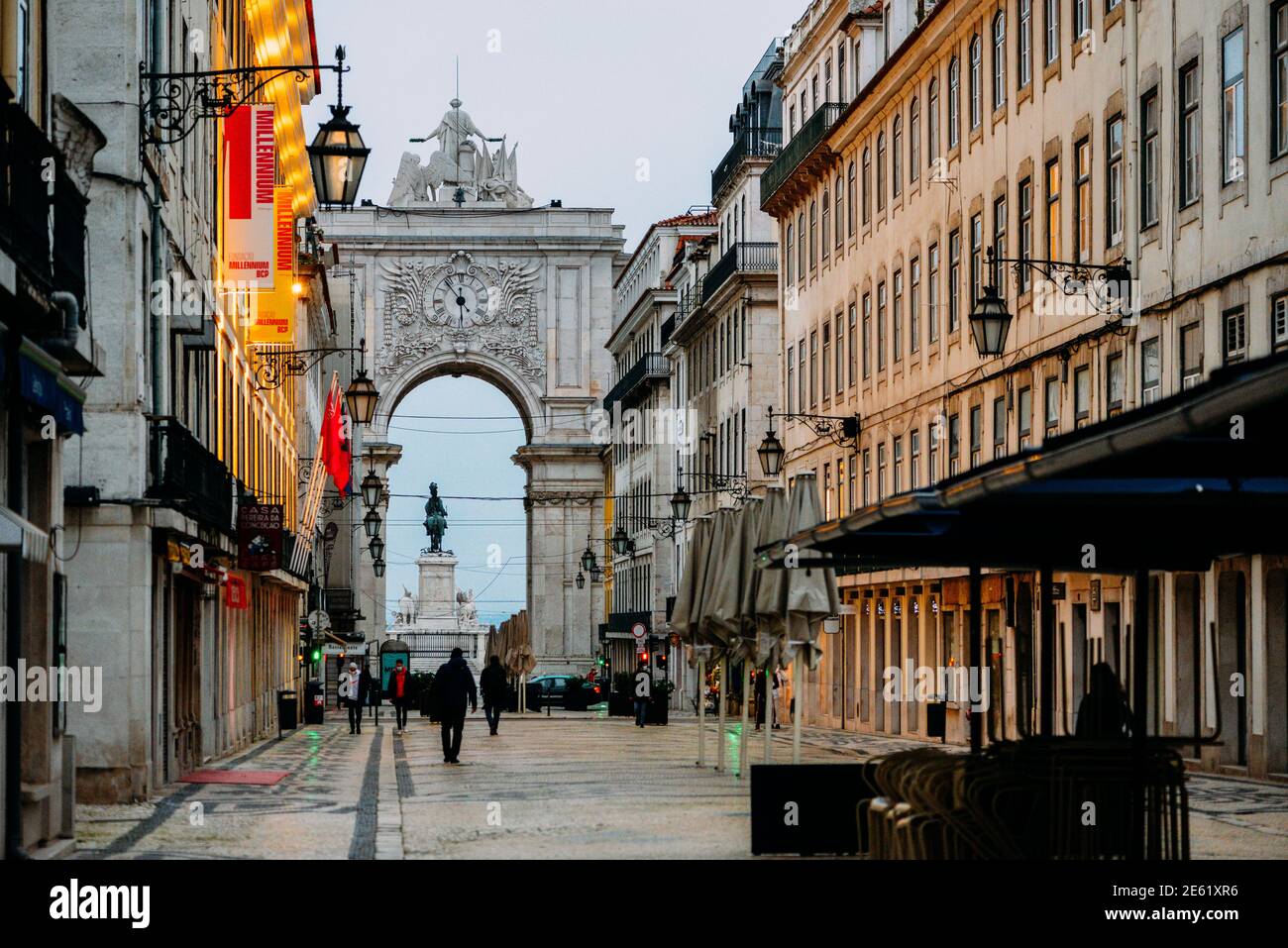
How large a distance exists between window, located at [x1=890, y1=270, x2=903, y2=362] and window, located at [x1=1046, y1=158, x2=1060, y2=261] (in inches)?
399

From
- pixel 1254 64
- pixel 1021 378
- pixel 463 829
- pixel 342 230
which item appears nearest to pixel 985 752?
pixel 463 829

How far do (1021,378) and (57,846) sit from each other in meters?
23.0

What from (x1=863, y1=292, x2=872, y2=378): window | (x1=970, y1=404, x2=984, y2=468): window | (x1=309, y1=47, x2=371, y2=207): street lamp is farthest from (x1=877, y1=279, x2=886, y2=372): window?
(x1=309, y1=47, x2=371, y2=207): street lamp

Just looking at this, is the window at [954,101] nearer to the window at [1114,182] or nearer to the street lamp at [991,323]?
the window at [1114,182]

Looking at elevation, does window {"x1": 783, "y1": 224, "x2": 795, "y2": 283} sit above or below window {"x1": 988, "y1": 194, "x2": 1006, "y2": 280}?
above

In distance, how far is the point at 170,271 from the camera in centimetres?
2583

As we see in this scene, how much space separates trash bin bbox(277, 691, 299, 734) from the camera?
1713 inches

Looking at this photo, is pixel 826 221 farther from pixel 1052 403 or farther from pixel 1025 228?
pixel 1052 403

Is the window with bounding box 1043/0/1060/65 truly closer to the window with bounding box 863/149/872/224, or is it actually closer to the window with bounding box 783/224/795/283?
the window with bounding box 863/149/872/224

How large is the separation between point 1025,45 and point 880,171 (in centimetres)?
1096

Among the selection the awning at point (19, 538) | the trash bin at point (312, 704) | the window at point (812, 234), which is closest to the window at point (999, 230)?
the window at point (812, 234)

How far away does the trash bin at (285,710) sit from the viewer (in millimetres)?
43500

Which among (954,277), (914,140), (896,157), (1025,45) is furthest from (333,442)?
(1025,45)
